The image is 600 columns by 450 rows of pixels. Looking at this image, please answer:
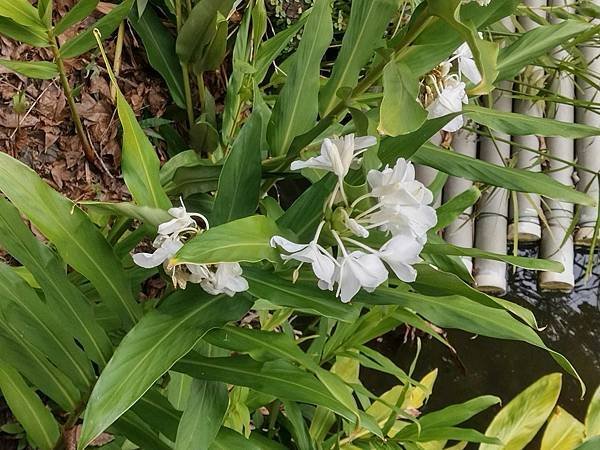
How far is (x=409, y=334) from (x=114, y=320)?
809 mm

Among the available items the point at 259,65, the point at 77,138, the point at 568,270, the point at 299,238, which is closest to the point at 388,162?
the point at 299,238

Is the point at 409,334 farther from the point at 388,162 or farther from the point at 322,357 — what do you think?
the point at 388,162

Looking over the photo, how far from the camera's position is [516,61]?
686 millimetres

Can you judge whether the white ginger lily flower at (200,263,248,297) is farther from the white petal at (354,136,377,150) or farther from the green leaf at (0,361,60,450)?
the green leaf at (0,361,60,450)

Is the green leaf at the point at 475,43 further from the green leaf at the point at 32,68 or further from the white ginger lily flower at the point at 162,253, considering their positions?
the green leaf at the point at 32,68

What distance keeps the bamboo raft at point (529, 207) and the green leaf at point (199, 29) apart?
61 cm

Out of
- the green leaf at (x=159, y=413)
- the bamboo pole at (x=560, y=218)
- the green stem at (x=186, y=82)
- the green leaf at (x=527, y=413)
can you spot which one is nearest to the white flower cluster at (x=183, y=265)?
the green leaf at (x=159, y=413)

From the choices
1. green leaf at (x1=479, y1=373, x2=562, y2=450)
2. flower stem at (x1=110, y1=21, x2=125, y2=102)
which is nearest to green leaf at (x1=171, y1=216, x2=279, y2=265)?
flower stem at (x1=110, y1=21, x2=125, y2=102)

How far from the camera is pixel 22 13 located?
29.2 inches

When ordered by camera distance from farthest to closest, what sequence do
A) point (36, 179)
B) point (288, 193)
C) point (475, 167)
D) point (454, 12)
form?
point (288, 193) → point (475, 167) → point (36, 179) → point (454, 12)

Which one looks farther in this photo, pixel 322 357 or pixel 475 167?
pixel 322 357

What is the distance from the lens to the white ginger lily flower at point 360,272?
451mm

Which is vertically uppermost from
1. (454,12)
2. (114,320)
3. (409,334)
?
(454,12)

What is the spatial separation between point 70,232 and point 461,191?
103 cm
